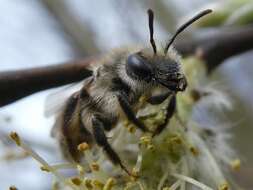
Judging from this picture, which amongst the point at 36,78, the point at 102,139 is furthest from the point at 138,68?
the point at 36,78

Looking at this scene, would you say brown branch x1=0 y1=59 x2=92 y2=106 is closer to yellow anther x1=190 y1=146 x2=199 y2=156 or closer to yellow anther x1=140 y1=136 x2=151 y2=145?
yellow anther x1=140 y1=136 x2=151 y2=145

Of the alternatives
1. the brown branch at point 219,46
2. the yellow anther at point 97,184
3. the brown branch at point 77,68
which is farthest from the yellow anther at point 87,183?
the brown branch at point 219,46

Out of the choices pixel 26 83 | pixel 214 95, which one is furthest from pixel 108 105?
pixel 214 95

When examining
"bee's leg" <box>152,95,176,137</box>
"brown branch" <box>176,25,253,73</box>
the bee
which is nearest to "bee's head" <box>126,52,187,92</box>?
the bee

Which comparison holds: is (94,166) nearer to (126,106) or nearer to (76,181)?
(76,181)

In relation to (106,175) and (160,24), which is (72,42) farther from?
(106,175)

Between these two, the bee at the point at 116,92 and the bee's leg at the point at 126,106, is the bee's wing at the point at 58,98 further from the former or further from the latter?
the bee's leg at the point at 126,106
